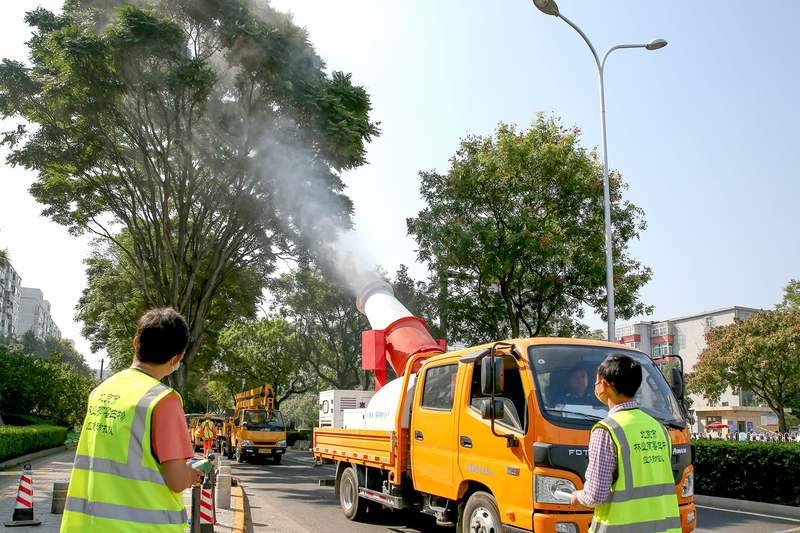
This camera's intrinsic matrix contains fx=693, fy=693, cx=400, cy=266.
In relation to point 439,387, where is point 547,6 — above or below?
above

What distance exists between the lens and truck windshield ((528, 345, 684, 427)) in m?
5.89

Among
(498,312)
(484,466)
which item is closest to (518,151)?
(498,312)

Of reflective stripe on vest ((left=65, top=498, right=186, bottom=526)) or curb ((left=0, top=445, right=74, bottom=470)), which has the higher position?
reflective stripe on vest ((left=65, top=498, right=186, bottom=526))

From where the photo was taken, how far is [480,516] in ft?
21.0

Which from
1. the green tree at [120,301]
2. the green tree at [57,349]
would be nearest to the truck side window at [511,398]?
the green tree at [120,301]

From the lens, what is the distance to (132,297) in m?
31.5

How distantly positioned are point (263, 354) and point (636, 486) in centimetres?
3912

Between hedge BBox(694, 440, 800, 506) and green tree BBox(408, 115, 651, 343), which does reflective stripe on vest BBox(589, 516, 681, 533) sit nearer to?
hedge BBox(694, 440, 800, 506)

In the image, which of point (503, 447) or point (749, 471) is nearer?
point (503, 447)

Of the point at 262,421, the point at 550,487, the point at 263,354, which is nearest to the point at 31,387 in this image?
the point at 263,354

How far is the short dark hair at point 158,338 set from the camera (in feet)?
9.52

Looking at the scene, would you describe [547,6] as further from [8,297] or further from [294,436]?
[8,297]

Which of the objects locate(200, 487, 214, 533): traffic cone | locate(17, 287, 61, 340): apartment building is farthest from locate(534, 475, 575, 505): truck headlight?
locate(17, 287, 61, 340): apartment building

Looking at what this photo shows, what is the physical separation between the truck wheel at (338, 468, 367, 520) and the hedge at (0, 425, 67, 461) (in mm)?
14450
